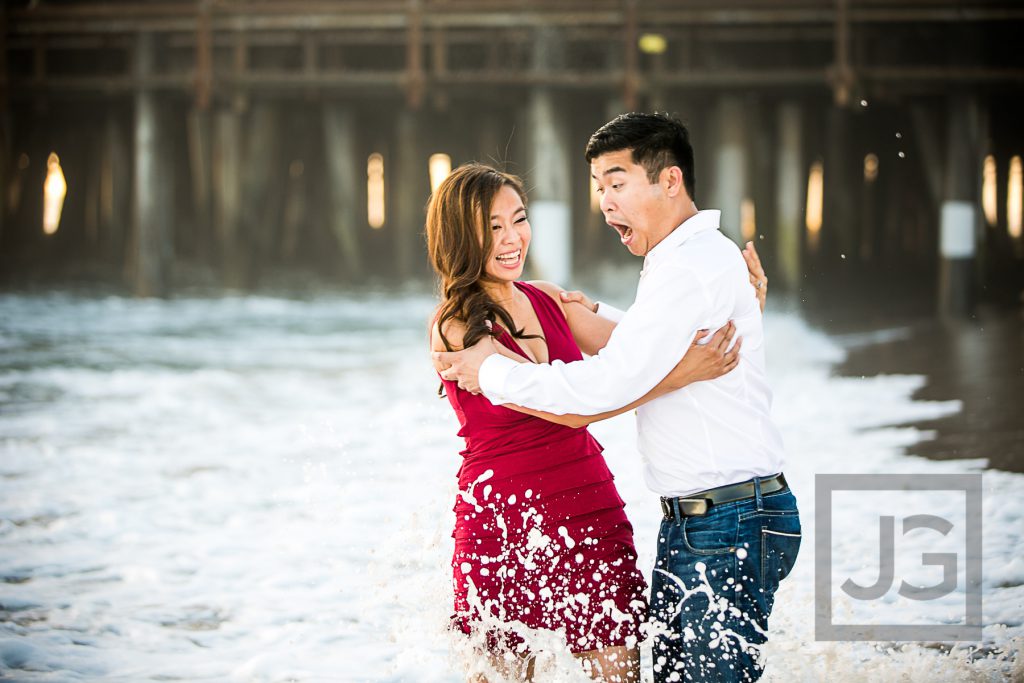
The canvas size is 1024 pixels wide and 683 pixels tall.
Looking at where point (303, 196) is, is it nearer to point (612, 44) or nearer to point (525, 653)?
point (612, 44)

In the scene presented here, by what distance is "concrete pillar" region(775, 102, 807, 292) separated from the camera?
14.2 metres

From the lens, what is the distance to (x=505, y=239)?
2807 mm

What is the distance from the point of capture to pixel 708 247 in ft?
8.55

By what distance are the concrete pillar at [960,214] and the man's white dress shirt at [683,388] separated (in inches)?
444

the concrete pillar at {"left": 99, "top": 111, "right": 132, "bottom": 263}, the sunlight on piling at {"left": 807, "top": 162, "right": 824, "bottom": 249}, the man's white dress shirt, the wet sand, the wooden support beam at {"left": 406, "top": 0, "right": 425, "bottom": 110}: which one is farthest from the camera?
the sunlight on piling at {"left": 807, "top": 162, "right": 824, "bottom": 249}

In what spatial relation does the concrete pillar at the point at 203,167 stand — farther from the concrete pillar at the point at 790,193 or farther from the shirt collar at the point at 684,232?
the shirt collar at the point at 684,232

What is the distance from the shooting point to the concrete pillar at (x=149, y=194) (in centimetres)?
1475

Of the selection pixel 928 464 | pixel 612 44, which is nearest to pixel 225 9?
pixel 612 44

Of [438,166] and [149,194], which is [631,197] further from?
[438,166]

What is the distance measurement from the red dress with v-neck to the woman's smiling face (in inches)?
6.5

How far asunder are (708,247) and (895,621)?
224cm

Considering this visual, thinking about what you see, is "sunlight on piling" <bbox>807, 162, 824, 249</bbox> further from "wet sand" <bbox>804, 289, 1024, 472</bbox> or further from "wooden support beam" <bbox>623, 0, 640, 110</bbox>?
"wooden support beam" <bbox>623, 0, 640, 110</bbox>

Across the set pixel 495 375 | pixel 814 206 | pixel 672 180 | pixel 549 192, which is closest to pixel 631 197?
pixel 672 180

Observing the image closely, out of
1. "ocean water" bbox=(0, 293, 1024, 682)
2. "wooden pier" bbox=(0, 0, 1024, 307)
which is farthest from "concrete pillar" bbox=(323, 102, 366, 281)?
"ocean water" bbox=(0, 293, 1024, 682)
